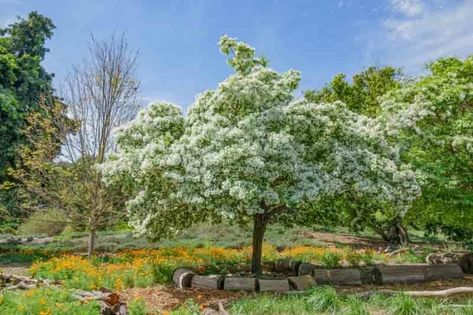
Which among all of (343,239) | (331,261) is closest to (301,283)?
(331,261)

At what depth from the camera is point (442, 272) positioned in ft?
37.5

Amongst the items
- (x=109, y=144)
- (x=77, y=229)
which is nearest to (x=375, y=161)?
(x=109, y=144)

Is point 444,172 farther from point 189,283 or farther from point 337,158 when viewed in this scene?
point 189,283

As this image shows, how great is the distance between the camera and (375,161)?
9586 millimetres

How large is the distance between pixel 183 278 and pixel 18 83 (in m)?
22.8

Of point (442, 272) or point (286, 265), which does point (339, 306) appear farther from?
point (442, 272)

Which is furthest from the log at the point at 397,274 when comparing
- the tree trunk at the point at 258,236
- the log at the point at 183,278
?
the log at the point at 183,278

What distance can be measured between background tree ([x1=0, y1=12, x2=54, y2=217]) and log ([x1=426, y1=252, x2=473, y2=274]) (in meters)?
18.6

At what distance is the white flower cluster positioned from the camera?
849 centimetres

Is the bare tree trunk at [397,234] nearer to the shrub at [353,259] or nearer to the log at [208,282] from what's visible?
the shrub at [353,259]

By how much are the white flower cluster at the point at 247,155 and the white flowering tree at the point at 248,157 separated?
2 centimetres

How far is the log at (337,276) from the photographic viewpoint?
10.4 metres

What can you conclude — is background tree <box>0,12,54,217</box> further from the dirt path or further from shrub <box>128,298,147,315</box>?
shrub <box>128,298,147,315</box>

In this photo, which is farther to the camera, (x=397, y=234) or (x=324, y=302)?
(x=397, y=234)
